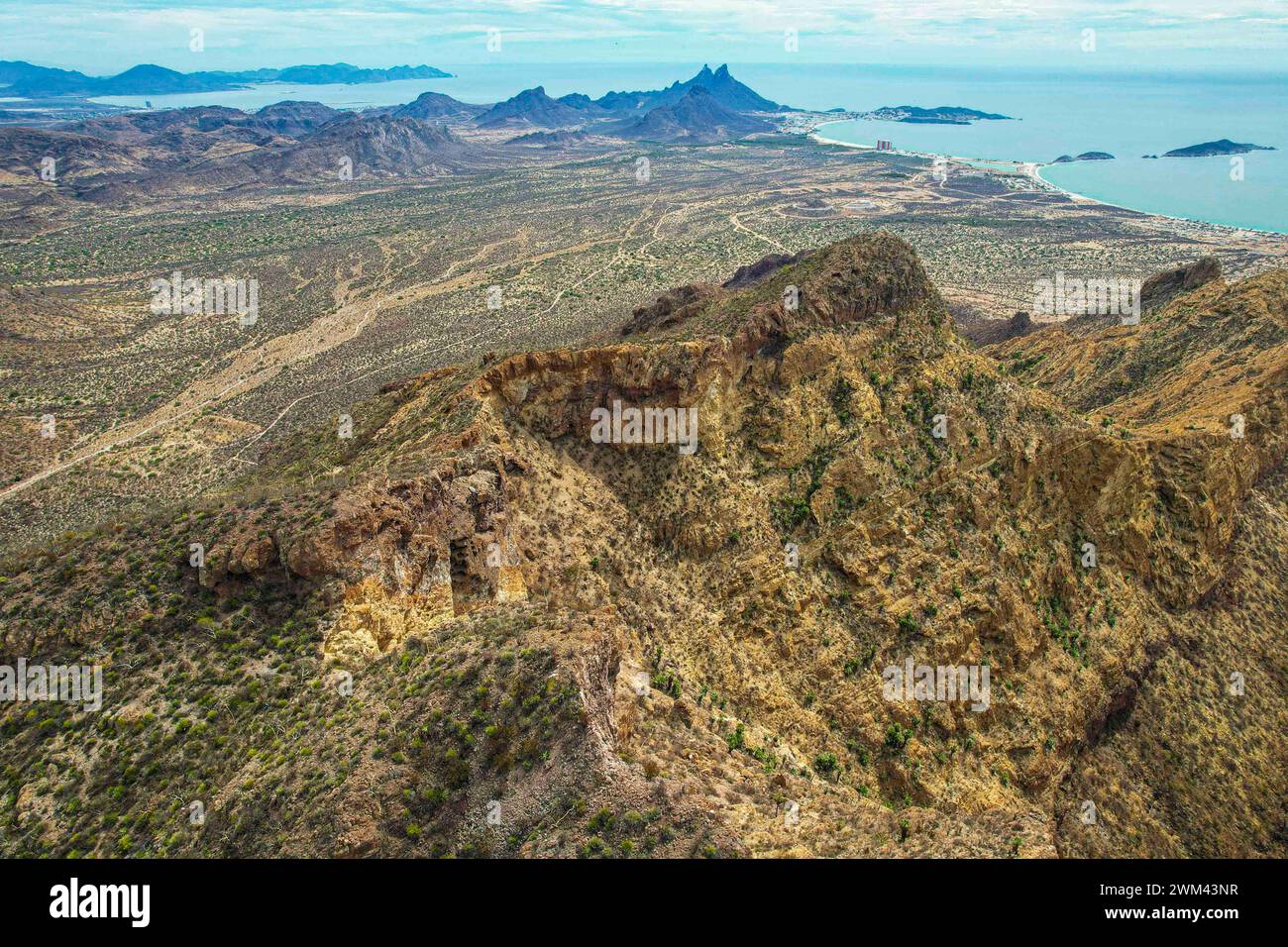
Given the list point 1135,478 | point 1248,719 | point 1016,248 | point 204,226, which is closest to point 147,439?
point 1135,478

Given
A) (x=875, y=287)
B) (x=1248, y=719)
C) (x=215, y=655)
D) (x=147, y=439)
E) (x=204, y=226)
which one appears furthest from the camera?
(x=204, y=226)

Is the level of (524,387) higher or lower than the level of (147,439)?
higher

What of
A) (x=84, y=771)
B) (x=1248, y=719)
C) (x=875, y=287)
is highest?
(x=875, y=287)


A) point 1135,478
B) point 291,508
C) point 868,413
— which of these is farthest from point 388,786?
point 1135,478

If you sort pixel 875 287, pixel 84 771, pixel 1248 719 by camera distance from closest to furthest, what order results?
1. pixel 84 771
2. pixel 1248 719
3. pixel 875 287

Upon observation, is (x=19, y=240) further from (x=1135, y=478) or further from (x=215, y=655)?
(x=1135, y=478)

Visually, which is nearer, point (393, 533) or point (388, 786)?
point (388, 786)

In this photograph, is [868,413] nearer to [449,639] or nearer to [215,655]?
[449,639]
